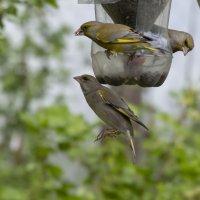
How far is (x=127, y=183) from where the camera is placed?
545 centimetres

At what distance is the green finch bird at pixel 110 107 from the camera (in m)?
3.32

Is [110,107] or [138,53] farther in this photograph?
[138,53]

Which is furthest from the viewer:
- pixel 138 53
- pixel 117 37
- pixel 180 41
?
pixel 180 41

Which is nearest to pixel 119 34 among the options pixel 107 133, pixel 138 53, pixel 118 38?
→ pixel 118 38

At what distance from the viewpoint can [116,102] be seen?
3363mm

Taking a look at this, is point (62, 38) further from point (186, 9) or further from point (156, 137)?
point (156, 137)

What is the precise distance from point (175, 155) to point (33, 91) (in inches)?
191

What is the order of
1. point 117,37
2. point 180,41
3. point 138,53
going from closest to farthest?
1. point 117,37
2. point 138,53
3. point 180,41

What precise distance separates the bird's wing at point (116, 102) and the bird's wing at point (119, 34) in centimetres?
24

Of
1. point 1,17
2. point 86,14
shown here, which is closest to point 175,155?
point 1,17

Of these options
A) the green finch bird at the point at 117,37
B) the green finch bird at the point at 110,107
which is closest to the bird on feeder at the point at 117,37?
Result: the green finch bird at the point at 117,37

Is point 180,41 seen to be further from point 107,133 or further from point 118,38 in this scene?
point 107,133

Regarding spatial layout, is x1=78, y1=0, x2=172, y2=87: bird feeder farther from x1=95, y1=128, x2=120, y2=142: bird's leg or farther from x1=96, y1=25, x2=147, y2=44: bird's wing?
x1=95, y1=128, x2=120, y2=142: bird's leg

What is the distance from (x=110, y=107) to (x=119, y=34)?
327 mm
